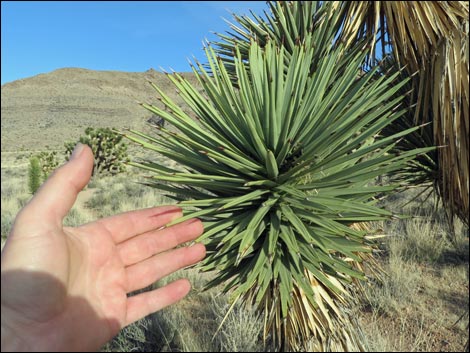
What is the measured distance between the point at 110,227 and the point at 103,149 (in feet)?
47.2

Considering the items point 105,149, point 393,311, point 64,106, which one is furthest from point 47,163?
point 64,106

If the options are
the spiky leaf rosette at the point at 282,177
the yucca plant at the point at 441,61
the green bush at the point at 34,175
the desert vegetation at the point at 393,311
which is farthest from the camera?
the green bush at the point at 34,175

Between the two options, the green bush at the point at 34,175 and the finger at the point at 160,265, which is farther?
the green bush at the point at 34,175

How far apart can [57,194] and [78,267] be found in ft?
1.39

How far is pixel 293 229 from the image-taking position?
2.16 metres

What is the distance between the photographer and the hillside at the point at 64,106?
4728 cm

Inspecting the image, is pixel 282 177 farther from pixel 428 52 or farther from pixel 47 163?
pixel 47 163

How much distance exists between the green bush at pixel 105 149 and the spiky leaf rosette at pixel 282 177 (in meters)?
13.6

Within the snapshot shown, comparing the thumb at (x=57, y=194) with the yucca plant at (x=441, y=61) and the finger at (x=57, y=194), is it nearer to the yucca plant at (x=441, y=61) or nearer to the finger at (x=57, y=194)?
the finger at (x=57, y=194)

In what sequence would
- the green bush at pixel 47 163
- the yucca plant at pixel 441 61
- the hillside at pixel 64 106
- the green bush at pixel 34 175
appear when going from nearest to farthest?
the yucca plant at pixel 441 61 < the green bush at pixel 34 175 < the green bush at pixel 47 163 < the hillside at pixel 64 106

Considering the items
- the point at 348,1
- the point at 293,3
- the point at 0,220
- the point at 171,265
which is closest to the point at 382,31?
the point at 348,1

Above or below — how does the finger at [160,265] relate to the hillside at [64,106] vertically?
below

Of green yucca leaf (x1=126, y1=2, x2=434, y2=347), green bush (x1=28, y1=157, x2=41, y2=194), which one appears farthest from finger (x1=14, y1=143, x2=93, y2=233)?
green bush (x1=28, y1=157, x2=41, y2=194)

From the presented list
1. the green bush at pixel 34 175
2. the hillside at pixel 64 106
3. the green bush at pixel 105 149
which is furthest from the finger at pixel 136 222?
the hillside at pixel 64 106
